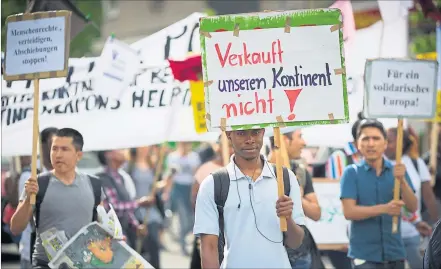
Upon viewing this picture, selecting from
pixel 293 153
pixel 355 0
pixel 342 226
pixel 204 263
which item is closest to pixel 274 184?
pixel 204 263

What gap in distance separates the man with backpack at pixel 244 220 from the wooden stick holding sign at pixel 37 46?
2264 mm

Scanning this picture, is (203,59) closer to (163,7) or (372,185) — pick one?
(372,185)

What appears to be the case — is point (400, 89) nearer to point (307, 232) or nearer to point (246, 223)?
point (307, 232)

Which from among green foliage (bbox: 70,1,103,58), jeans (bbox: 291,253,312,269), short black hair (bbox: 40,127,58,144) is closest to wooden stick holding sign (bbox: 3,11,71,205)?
Result: short black hair (bbox: 40,127,58,144)

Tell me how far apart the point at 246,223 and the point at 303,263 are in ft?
6.99

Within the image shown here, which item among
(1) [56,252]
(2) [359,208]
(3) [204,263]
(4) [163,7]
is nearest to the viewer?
(3) [204,263]

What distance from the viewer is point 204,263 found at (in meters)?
5.77

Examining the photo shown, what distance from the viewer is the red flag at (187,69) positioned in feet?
30.3

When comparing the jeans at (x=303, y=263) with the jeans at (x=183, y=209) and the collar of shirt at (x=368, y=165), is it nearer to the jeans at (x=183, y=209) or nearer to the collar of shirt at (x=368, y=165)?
→ the collar of shirt at (x=368, y=165)

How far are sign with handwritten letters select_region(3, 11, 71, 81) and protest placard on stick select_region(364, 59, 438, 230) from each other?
239cm

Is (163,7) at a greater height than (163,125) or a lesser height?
greater

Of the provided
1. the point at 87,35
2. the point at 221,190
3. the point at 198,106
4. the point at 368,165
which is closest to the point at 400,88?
the point at 368,165

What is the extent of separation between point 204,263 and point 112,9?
36.8 m

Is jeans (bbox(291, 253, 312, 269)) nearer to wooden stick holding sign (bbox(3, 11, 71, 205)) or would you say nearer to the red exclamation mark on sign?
the red exclamation mark on sign
